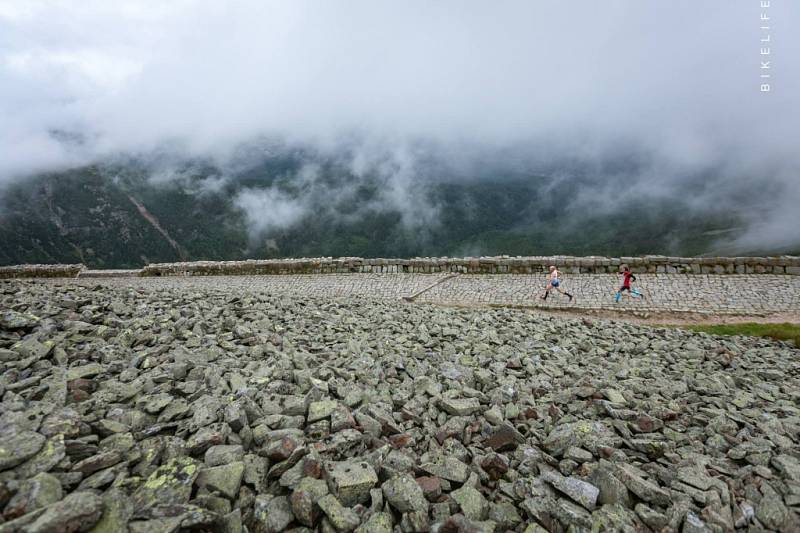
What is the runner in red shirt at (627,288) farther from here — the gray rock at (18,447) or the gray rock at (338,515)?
the gray rock at (18,447)

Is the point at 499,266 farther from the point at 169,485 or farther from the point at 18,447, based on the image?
the point at 18,447

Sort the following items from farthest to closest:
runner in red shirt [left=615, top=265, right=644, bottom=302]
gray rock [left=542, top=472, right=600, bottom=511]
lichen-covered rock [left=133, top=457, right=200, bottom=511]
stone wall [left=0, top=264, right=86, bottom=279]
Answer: stone wall [left=0, top=264, right=86, bottom=279], runner in red shirt [left=615, top=265, right=644, bottom=302], gray rock [left=542, top=472, right=600, bottom=511], lichen-covered rock [left=133, top=457, right=200, bottom=511]

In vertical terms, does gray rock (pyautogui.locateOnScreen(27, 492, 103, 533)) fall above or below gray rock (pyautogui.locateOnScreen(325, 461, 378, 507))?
above

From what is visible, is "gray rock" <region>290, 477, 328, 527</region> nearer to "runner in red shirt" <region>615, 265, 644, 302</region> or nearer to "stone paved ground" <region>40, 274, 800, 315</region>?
"stone paved ground" <region>40, 274, 800, 315</region>

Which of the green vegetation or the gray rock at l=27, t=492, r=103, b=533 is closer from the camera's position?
the gray rock at l=27, t=492, r=103, b=533

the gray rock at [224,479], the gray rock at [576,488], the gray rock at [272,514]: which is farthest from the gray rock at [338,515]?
the gray rock at [576,488]

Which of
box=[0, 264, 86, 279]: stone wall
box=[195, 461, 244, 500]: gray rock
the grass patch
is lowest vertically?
the grass patch

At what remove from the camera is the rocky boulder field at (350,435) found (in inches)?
126

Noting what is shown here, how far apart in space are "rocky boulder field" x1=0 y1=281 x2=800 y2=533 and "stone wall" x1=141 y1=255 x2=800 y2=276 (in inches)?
605

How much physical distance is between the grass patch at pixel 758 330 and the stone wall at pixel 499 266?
6697mm

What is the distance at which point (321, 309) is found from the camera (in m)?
11.7

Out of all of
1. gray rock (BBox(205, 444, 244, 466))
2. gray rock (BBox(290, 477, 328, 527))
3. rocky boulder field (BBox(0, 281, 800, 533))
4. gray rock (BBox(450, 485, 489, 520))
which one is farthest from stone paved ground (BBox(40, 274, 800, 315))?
gray rock (BBox(290, 477, 328, 527))

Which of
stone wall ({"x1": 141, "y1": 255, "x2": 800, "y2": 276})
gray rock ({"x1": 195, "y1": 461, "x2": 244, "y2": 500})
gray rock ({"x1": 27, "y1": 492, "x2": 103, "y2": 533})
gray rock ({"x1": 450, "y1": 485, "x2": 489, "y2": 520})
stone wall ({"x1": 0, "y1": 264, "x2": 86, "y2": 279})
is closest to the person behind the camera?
gray rock ({"x1": 27, "y1": 492, "x2": 103, "y2": 533})

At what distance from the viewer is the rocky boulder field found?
3.21 m
